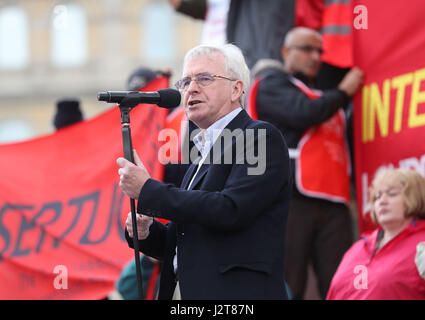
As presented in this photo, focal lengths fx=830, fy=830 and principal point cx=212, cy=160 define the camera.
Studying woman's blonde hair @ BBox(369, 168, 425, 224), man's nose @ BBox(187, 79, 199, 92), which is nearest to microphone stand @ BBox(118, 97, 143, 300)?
man's nose @ BBox(187, 79, 199, 92)

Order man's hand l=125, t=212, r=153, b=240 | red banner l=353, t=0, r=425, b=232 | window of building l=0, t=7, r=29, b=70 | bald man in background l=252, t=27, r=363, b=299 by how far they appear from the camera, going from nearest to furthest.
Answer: man's hand l=125, t=212, r=153, b=240, red banner l=353, t=0, r=425, b=232, bald man in background l=252, t=27, r=363, b=299, window of building l=0, t=7, r=29, b=70

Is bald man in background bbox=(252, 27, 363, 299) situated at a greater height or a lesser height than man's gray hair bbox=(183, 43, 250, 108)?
lesser

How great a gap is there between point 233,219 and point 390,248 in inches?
69.2

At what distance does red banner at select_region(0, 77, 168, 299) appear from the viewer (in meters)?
5.42

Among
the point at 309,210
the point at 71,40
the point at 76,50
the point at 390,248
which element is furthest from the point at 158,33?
the point at 390,248

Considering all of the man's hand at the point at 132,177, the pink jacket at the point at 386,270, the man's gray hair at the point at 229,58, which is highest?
the man's gray hair at the point at 229,58

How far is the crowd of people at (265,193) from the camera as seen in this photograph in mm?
2992

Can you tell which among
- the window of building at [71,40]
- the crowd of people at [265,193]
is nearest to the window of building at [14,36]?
the window of building at [71,40]

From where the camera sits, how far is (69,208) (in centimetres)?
558

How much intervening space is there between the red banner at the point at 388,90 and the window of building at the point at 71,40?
25437 mm

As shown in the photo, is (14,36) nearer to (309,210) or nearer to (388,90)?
(309,210)

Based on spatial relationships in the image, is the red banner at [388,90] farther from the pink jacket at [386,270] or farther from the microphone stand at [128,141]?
the microphone stand at [128,141]

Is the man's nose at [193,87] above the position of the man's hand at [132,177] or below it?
above

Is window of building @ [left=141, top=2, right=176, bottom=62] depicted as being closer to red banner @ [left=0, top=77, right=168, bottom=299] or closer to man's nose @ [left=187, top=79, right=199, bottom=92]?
red banner @ [left=0, top=77, right=168, bottom=299]
